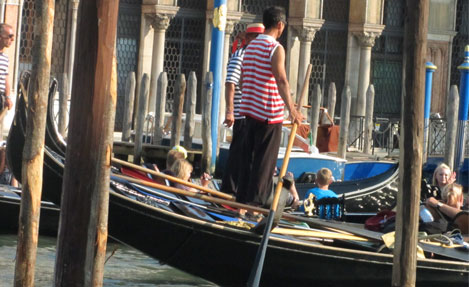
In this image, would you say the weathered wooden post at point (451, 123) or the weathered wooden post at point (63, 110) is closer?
the weathered wooden post at point (63, 110)

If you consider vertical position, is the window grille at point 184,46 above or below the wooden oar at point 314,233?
above

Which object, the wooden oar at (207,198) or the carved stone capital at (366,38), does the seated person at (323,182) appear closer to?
the wooden oar at (207,198)

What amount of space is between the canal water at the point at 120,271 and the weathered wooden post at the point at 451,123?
4371 mm

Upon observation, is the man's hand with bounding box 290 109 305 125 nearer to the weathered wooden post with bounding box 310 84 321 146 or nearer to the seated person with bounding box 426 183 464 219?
the seated person with bounding box 426 183 464 219

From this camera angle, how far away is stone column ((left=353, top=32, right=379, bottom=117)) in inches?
669

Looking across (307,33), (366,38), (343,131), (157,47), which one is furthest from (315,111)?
(366,38)

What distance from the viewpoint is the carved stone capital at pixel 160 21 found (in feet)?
51.3

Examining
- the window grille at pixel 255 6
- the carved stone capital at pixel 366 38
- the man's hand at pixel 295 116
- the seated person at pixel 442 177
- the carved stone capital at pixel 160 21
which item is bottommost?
the seated person at pixel 442 177

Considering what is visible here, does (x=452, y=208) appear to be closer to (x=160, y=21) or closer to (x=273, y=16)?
(x=273, y=16)

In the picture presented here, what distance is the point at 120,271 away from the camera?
816cm

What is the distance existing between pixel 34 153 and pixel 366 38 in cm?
1142

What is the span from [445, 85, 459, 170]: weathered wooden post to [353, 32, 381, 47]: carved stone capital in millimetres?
4714

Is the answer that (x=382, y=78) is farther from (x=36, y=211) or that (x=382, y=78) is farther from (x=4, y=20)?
(x=36, y=211)

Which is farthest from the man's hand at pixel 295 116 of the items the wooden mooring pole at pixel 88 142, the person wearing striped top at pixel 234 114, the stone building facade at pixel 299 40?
the stone building facade at pixel 299 40
